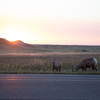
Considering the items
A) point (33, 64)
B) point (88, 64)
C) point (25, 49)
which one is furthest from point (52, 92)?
point (25, 49)

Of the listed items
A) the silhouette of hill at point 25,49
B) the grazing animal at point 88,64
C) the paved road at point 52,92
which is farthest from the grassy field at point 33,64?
the silhouette of hill at point 25,49

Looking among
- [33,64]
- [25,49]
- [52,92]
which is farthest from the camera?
[25,49]

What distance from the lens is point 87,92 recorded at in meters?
10.3

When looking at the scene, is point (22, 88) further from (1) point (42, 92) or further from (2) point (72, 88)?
(2) point (72, 88)

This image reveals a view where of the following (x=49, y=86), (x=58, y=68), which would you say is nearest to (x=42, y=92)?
(x=49, y=86)

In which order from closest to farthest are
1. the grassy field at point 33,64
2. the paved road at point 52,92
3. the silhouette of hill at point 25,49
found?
the paved road at point 52,92 → the grassy field at point 33,64 → the silhouette of hill at point 25,49

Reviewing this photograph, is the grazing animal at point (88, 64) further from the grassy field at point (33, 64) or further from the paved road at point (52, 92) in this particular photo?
the paved road at point (52, 92)

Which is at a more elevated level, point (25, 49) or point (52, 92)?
point (25, 49)

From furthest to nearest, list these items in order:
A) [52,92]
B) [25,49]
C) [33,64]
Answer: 1. [25,49]
2. [33,64]
3. [52,92]

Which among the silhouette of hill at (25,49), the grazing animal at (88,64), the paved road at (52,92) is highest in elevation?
the silhouette of hill at (25,49)

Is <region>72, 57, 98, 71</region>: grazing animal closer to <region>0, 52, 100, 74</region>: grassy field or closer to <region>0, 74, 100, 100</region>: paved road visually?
<region>0, 52, 100, 74</region>: grassy field

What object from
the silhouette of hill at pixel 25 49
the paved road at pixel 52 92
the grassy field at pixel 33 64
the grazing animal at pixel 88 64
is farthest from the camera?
the silhouette of hill at pixel 25 49

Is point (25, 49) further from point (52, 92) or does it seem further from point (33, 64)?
point (52, 92)

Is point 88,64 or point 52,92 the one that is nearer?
point 52,92
